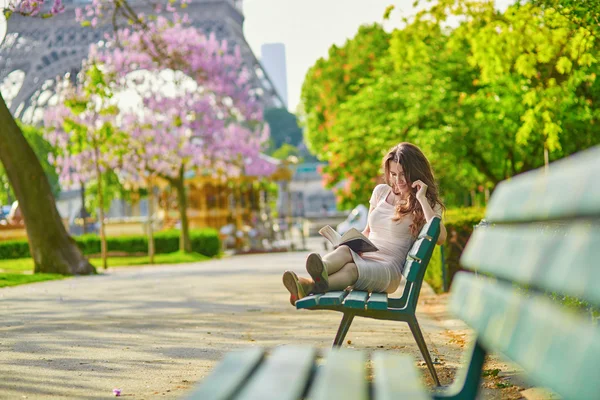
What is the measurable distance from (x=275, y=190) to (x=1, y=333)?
49.0 m

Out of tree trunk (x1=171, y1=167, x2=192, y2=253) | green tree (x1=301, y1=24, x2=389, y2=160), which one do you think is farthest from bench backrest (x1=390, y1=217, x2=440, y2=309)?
green tree (x1=301, y1=24, x2=389, y2=160)

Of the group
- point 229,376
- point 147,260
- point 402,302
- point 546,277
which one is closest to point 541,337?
point 546,277

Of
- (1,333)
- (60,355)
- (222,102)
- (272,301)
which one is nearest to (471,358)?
(60,355)

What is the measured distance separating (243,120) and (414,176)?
25827 millimetres

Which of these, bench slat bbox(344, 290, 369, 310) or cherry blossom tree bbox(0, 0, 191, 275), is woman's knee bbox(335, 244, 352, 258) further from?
cherry blossom tree bbox(0, 0, 191, 275)

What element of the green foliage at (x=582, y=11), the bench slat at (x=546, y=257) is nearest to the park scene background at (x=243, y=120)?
the green foliage at (x=582, y=11)

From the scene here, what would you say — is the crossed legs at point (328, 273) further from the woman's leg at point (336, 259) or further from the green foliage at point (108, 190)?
the green foliage at point (108, 190)

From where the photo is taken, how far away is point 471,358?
125 inches

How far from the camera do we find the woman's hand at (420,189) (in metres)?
5.77

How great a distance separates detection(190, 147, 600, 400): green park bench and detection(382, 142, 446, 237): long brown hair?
2.67m

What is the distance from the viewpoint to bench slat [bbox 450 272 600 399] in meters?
1.92

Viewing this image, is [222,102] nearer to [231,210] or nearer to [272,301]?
[231,210]

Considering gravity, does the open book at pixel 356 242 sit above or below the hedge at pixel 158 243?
above

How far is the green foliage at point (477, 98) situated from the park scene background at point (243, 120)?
0.12 feet
